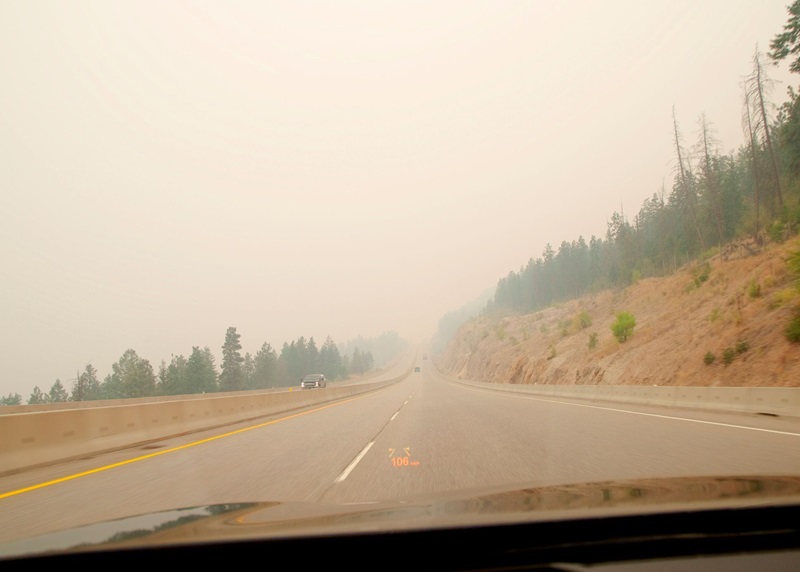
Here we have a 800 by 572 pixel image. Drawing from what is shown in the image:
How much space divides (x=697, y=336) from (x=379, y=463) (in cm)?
2562

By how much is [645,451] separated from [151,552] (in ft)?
28.9

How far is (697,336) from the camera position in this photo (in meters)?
30.0

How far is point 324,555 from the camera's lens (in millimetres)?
3145

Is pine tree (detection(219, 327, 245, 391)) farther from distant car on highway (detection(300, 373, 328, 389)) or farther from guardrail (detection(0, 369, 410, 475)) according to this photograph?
guardrail (detection(0, 369, 410, 475))

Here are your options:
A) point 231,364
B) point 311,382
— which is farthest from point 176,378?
point 311,382

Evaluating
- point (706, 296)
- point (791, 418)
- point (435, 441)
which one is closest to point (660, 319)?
point (706, 296)

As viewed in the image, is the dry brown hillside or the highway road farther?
the dry brown hillside

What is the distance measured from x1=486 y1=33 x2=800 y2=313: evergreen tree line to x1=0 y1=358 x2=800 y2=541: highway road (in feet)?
103

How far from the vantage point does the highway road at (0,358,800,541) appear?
7168 mm

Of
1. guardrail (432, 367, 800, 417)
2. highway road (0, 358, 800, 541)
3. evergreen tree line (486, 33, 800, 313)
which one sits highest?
evergreen tree line (486, 33, 800, 313)

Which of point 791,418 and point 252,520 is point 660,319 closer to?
point 791,418

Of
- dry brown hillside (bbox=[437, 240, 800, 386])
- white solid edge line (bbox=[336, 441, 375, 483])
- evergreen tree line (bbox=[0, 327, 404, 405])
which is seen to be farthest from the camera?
evergreen tree line (bbox=[0, 327, 404, 405])

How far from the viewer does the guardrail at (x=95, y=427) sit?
10062 millimetres

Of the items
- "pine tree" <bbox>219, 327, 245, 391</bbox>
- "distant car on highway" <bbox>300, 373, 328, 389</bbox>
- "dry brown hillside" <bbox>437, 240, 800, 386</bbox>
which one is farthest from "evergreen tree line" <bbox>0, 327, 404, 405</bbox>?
"dry brown hillside" <bbox>437, 240, 800, 386</bbox>
